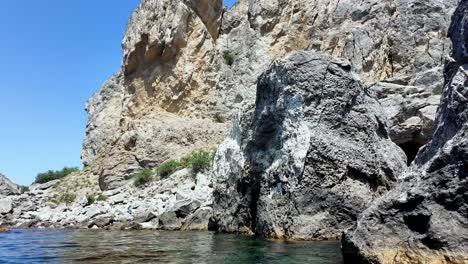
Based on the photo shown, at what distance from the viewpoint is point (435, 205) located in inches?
304

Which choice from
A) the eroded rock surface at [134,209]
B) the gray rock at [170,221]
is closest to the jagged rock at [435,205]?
the eroded rock surface at [134,209]

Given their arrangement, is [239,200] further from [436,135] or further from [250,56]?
[250,56]

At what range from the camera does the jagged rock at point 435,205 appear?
7332 millimetres

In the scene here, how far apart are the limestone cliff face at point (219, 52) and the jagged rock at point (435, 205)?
87.4 feet

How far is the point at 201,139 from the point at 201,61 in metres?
7.87

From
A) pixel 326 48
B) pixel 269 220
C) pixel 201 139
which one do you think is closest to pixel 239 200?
pixel 269 220

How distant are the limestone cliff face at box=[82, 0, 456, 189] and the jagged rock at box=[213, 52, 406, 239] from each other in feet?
64.3

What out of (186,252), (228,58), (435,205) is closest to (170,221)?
(186,252)

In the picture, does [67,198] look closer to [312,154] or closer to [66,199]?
[66,199]

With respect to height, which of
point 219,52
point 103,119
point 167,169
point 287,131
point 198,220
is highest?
point 219,52

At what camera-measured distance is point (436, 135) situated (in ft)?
27.8

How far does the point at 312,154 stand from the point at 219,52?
2964 cm

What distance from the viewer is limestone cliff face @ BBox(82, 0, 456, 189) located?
34.9 metres

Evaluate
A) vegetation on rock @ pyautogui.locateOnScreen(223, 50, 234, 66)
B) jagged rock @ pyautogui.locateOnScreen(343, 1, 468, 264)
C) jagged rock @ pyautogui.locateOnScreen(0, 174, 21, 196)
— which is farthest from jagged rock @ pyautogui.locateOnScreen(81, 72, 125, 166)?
jagged rock @ pyautogui.locateOnScreen(343, 1, 468, 264)
